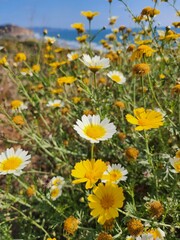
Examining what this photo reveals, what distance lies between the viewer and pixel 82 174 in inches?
48.4

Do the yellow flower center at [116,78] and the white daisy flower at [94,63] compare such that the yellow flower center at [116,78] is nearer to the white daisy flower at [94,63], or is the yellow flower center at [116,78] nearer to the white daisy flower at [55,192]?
the white daisy flower at [94,63]

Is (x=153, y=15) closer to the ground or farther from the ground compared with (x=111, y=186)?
farther from the ground

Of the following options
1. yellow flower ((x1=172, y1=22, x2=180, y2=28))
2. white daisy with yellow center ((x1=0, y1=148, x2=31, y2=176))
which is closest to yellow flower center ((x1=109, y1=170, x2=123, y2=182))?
white daisy with yellow center ((x1=0, y1=148, x2=31, y2=176))

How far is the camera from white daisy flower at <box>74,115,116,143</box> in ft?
4.42

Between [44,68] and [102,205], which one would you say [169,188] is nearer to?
[102,205]

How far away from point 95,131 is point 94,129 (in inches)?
0.7

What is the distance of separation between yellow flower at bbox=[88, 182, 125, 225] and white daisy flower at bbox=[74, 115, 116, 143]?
187 mm

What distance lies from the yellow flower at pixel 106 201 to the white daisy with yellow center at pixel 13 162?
37 centimetres

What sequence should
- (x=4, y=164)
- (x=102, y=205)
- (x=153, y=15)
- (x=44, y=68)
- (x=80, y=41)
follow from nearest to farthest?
(x=102, y=205) < (x=4, y=164) < (x=153, y=15) < (x=80, y=41) < (x=44, y=68)

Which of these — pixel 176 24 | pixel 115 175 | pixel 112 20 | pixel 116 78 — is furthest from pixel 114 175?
pixel 112 20

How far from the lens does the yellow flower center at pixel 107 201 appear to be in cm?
121

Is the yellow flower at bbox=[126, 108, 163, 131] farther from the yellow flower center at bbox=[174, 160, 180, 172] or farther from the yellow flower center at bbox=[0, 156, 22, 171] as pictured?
the yellow flower center at bbox=[0, 156, 22, 171]

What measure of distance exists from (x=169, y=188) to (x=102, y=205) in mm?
648

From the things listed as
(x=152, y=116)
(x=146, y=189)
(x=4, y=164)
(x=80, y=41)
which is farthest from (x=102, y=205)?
(x=80, y=41)
